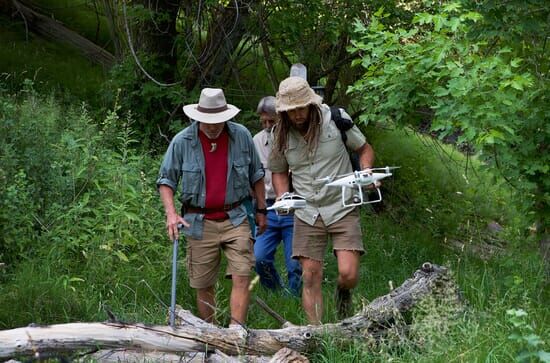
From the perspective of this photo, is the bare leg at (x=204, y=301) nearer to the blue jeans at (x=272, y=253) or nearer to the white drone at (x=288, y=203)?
the white drone at (x=288, y=203)

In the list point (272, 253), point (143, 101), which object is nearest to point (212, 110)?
point (272, 253)

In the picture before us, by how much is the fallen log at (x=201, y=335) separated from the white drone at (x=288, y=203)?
842mm

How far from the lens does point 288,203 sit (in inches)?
241

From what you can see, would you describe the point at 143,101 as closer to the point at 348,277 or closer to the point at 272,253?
the point at 272,253

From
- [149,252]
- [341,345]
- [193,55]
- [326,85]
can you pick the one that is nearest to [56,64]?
[193,55]

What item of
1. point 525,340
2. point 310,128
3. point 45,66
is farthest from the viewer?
point 45,66

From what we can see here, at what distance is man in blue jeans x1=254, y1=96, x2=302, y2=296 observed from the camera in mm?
7809

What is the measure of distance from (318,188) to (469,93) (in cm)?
134

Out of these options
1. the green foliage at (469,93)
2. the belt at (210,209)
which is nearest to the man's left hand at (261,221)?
the belt at (210,209)

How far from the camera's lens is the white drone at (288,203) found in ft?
20.1

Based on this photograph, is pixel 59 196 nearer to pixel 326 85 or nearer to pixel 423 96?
pixel 423 96

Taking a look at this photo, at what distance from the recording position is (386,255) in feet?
32.0

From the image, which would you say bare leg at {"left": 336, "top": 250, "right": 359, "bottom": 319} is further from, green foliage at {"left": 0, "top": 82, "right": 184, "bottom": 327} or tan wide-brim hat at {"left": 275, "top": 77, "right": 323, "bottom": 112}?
green foliage at {"left": 0, "top": 82, "right": 184, "bottom": 327}

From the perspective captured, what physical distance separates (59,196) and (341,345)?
3924 millimetres
